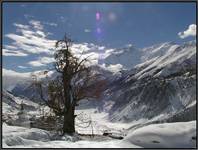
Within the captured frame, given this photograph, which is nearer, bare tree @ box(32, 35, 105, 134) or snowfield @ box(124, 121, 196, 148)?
snowfield @ box(124, 121, 196, 148)

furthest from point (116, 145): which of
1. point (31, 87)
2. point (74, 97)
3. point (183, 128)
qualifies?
point (31, 87)

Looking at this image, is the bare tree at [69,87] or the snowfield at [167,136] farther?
the bare tree at [69,87]

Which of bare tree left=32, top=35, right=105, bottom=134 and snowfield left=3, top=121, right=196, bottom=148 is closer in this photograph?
snowfield left=3, top=121, right=196, bottom=148

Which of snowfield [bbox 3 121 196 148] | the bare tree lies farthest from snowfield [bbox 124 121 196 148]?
the bare tree

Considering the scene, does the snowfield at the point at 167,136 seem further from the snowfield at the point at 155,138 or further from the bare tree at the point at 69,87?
the bare tree at the point at 69,87

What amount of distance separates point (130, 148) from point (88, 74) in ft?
28.8

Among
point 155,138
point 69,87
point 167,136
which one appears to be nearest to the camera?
point 167,136

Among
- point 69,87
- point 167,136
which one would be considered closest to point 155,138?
point 167,136

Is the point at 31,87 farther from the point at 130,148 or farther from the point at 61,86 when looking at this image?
the point at 130,148

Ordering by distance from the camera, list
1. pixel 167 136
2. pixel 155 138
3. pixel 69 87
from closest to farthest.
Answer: pixel 167 136, pixel 155 138, pixel 69 87

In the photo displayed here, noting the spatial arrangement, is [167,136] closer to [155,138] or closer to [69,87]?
[155,138]

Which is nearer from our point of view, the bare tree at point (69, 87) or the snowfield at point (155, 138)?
the snowfield at point (155, 138)

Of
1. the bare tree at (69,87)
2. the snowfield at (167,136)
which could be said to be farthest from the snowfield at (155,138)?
the bare tree at (69,87)

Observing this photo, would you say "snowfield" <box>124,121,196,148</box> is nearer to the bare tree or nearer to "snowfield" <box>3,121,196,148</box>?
"snowfield" <box>3,121,196,148</box>
